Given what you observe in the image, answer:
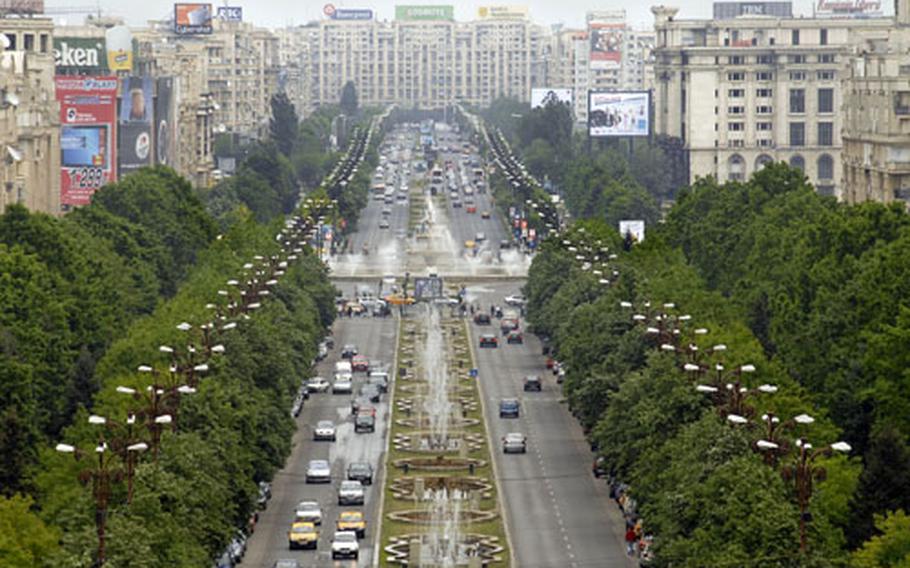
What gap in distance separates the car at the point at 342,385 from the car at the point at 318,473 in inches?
1058

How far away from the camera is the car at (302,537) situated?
3447 inches

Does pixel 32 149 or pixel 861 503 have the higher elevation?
pixel 32 149

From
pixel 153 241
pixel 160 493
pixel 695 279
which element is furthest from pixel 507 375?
pixel 160 493

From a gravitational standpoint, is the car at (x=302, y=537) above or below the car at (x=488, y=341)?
below

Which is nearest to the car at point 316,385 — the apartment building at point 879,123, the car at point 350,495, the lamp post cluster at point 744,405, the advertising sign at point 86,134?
the lamp post cluster at point 744,405

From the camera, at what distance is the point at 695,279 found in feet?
434

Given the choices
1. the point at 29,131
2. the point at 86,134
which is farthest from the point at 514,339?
the point at 86,134

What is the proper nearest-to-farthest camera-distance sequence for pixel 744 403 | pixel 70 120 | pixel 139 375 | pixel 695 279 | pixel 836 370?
1. pixel 744 403
2. pixel 139 375
3. pixel 836 370
4. pixel 695 279
5. pixel 70 120

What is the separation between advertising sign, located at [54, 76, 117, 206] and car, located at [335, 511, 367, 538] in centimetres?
10091

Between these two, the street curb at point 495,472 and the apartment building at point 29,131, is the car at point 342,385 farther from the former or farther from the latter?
the apartment building at point 29,131

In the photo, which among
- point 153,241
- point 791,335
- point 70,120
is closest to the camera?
point 791,335

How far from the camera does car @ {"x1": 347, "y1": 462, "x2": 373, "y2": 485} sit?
102625mm

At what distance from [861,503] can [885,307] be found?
26.4m

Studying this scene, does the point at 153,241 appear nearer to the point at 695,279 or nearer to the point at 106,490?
the point at 695,279
